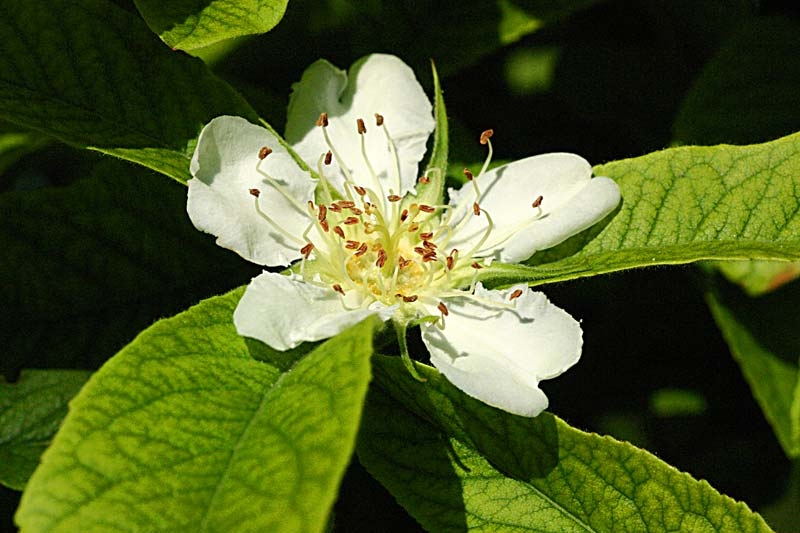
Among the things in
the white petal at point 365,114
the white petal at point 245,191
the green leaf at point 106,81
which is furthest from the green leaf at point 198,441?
the white petal at point 365,114

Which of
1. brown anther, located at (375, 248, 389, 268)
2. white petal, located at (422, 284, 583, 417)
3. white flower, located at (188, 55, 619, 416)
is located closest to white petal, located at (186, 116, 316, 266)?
white flower, located at (188, 55, 619, 416)

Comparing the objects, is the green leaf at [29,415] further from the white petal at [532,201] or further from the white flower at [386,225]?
the white petal at [532,201]

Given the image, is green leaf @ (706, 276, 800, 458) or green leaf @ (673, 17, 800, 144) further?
green leaf @ (673, 17, 800, 144)

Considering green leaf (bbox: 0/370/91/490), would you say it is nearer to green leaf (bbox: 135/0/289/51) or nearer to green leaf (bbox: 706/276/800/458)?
green leaf (bbox: 135/0/289/51)

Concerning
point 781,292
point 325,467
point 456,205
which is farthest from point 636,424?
point 325,467

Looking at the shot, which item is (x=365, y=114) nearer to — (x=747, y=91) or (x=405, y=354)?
(x=405, y=354)

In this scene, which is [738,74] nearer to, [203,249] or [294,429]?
[203,249]
